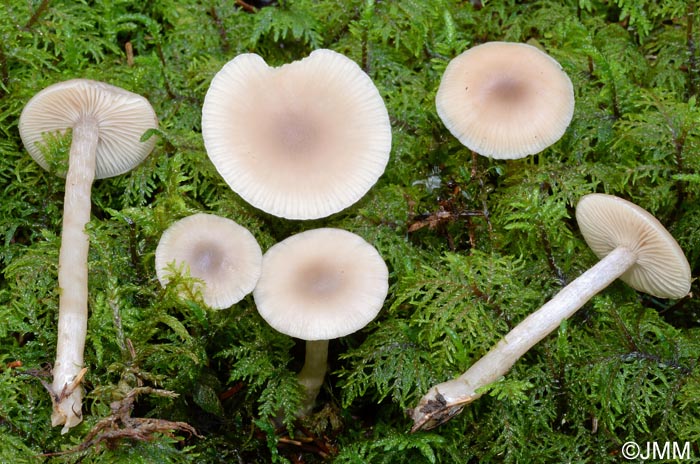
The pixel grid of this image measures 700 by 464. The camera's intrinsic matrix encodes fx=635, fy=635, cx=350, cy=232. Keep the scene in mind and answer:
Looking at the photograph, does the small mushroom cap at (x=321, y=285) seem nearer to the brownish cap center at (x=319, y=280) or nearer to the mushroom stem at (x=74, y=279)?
the brownish cap center at (x=319, y=280)

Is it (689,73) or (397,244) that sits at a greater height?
(689,73)

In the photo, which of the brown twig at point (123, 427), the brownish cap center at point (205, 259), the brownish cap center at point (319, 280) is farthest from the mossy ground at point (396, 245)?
the brownish cap center at point (319, 280)

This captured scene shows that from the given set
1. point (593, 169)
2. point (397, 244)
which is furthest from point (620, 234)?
point (397, 244)

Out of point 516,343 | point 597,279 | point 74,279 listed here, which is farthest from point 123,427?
point 597,279

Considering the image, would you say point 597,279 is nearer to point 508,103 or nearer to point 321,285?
point 508,103

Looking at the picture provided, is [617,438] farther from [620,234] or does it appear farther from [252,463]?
[252,463]

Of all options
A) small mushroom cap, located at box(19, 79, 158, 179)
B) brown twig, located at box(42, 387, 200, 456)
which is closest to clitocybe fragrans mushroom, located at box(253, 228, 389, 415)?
brown twig, located at box(42, 387, 200, 456)

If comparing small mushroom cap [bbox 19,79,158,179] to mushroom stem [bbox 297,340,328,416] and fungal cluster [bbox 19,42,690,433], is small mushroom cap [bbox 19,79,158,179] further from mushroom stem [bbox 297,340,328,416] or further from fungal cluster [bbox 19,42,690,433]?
mushroom stem [bbox 297,340,328,416]
